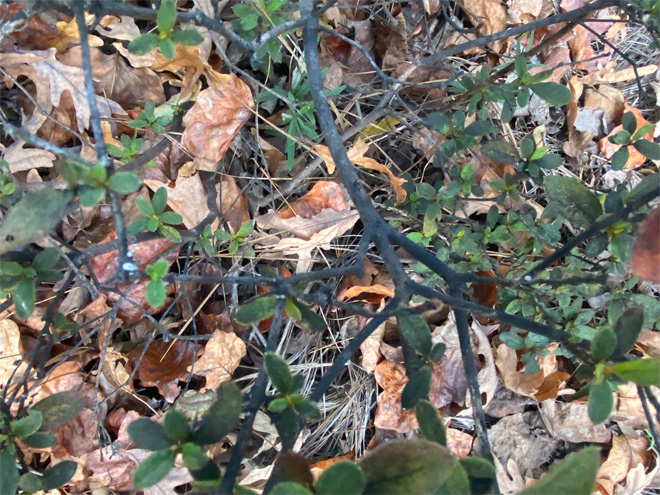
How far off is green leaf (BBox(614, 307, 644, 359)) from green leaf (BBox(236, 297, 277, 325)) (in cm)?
58

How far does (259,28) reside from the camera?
138 centimetres

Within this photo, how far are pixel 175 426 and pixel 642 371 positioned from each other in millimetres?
674

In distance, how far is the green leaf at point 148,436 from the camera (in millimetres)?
709

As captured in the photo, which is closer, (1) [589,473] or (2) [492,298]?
(1) [589,473]

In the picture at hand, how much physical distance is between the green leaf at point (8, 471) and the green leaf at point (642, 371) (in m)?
1.01

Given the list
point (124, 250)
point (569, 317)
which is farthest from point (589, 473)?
point (569, 317)

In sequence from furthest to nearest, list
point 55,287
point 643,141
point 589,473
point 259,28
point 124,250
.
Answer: point 55,287 → point 259,28 → point 643,141 → point 124,250 → point 589,473

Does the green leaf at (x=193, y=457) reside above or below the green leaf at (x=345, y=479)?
below

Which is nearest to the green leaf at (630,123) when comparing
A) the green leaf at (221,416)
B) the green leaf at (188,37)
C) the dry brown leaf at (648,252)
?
the dry brown leaf at (648,252)

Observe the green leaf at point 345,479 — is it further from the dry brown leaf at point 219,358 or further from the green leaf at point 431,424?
the dry brown leaf at point 219,358

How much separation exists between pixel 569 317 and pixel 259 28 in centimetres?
130

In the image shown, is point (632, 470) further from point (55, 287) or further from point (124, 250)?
point (55, 287)

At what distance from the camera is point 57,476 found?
92 cm

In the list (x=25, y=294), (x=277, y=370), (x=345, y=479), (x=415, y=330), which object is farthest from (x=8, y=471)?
(x=415, y=330)
